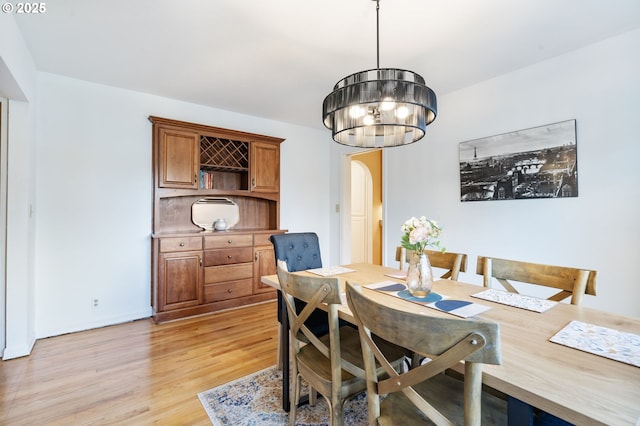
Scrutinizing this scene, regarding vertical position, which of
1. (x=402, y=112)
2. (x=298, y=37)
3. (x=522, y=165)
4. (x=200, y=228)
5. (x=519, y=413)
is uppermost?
(x=298, y=37)

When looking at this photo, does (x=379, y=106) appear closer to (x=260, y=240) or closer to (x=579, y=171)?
(x=579, y=171)

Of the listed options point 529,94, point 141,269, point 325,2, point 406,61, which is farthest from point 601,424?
point 141,269

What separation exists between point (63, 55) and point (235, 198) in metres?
2.23

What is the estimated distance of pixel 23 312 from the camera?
2424 mm

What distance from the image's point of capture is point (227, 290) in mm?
3555

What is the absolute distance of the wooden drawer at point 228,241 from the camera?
11.2ft

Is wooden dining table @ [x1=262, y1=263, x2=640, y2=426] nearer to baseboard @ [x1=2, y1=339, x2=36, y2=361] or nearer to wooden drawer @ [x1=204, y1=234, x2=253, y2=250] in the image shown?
wooden drawer @ [x1=204, y1=234, x2=253, y2=250]

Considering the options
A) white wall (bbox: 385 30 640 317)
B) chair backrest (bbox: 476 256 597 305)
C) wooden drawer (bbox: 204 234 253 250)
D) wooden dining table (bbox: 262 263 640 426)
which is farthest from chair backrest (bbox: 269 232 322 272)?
white wall (bbox: 385 30 640 317)

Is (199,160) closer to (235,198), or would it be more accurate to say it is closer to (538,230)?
(235,198)

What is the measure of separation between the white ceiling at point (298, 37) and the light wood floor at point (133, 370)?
2.55 meters

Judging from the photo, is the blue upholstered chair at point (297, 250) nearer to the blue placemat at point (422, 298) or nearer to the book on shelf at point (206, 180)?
the blue placemat at point (422, 298)

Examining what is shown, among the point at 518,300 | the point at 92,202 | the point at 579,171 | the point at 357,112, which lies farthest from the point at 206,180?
the point at 579,171

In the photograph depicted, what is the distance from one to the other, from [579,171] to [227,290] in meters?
3.65

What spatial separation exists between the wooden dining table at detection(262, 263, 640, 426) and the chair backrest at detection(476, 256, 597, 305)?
209 mm
